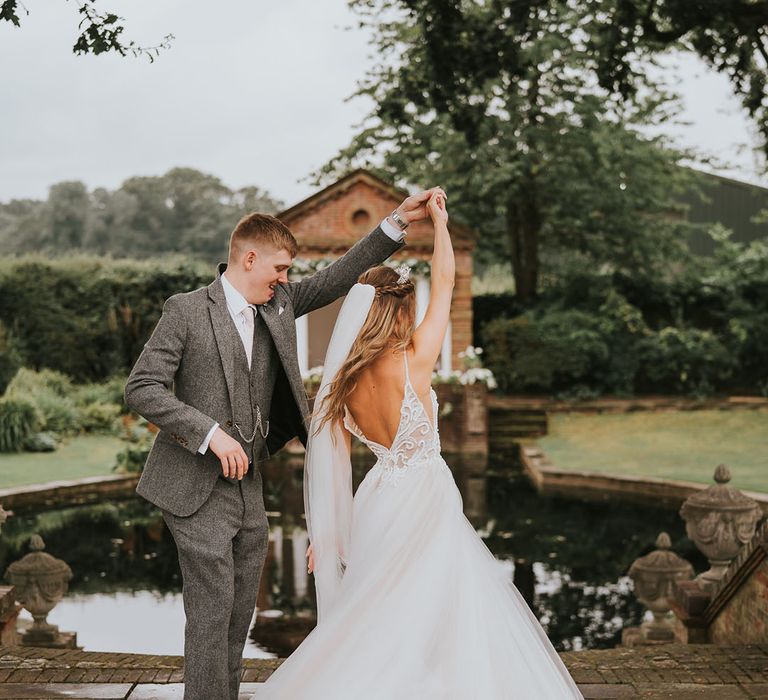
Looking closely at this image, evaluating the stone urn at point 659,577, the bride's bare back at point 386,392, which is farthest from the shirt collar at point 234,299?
the stone urn at point 659,577

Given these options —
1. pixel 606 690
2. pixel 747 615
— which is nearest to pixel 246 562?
pixel 606 690

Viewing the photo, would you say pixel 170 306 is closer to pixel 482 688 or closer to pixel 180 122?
pixel 482 688

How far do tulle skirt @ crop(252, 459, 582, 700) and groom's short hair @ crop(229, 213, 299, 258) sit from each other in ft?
3.01

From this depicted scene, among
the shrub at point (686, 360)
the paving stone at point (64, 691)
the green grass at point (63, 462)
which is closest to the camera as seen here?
the paving stone at point (64, 691)

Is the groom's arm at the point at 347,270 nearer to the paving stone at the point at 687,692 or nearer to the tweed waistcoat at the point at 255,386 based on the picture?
the tweed waistcoat at the point at 255,386

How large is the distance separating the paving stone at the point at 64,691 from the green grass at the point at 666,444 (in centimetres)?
1013

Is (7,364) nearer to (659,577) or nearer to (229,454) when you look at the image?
(659,577)

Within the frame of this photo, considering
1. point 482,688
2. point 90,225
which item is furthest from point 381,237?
point 90,225

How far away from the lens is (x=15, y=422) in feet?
56.6

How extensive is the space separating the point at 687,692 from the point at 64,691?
2.72 metres

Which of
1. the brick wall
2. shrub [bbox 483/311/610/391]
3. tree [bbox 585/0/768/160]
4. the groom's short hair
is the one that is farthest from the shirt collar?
shrub [bbox 483/311/610/391]

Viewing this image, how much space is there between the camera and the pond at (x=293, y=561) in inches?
321

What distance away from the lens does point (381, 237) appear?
4.16 meters

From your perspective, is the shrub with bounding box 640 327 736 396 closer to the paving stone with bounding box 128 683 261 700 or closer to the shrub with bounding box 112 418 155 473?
the shrub with bounding box 112 418 155 473
